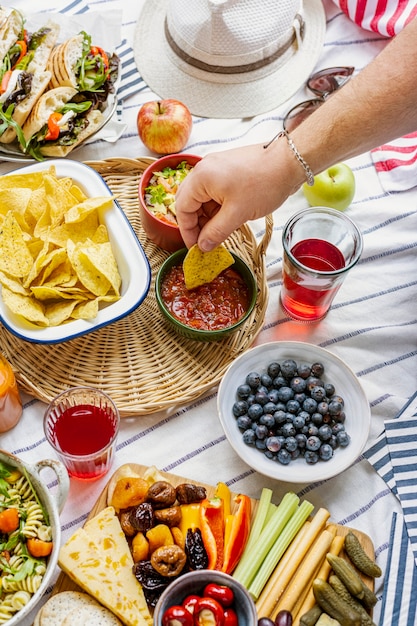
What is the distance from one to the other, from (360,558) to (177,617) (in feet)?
1.46

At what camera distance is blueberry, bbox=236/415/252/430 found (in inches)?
68.6

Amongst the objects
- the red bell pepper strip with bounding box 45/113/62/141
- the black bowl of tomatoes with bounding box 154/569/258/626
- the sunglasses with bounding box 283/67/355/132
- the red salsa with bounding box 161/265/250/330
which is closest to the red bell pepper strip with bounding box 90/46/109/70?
the red bell pepper strip with bounding box 45/113/62/141

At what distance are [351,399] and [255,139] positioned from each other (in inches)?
34.5

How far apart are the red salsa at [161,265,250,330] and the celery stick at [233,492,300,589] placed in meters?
0.47

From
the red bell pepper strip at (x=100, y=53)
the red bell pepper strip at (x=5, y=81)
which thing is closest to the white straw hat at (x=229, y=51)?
the red bell pepper strip at (x=100, y=53)

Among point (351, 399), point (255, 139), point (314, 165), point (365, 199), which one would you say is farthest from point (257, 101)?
point (351, 399)

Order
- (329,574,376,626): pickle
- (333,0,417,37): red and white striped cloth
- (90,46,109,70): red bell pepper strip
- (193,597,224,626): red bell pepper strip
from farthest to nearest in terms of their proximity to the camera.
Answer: (333,0,417,37): red and white striped cloth, (90,46,109,70): red bell pepper strip, (329,574,376,626): pickle, (193,597,224,626): red bell pepper strip

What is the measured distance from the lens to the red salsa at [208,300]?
1862 mm

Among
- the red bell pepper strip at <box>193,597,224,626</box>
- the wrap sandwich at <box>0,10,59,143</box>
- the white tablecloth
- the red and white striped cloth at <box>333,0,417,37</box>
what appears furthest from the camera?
the red and white striped cloth at <box>333,0,417,37</box>

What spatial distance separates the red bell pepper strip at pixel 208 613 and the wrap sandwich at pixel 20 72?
1303 millimetres

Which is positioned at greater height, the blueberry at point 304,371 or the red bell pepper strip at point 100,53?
the red bell pepper strip at point 100,53

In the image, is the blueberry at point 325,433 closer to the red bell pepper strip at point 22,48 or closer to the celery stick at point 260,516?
the celery stick at point 260,516

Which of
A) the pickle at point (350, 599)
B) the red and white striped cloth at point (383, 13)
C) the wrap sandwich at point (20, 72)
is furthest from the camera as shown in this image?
the red and white striped cloth at point (383, 13)

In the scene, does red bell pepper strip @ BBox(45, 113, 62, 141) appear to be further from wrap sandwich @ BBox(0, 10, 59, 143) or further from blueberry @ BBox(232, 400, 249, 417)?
blueberry @ BBox(232, 400, 249, 417)
